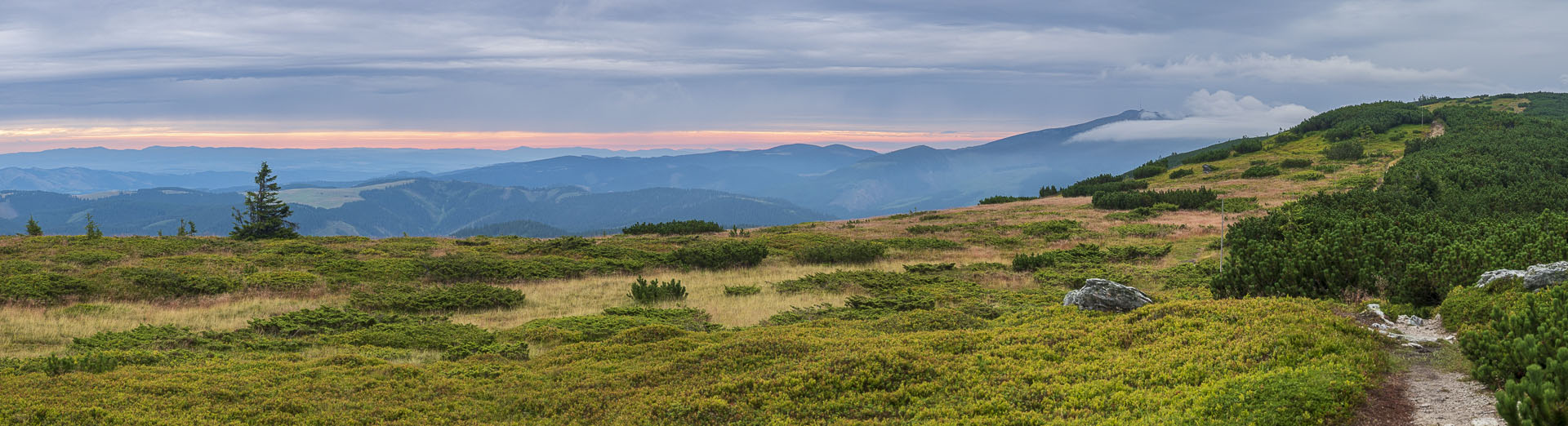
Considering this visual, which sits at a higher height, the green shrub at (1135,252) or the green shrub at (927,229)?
the green shrub at (927,229)

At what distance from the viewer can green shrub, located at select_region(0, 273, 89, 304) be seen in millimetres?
20172

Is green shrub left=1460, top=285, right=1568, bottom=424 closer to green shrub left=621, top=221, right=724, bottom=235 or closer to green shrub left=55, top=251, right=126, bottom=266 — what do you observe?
green shrub left=55, top=251, right=126, bottom=266

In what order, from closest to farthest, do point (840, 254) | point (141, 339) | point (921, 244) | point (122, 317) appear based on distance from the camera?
point (141, 339)
point (122, 317)
point (840, 254)
point (921, 244)

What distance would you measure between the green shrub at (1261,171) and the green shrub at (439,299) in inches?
2474

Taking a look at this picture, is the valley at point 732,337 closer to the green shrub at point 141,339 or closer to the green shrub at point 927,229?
the green shrub at point 141,339

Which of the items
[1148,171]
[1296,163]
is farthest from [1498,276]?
[1148,171]

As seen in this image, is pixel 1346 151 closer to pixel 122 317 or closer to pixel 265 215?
pixel 122 317

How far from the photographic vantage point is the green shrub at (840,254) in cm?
3177

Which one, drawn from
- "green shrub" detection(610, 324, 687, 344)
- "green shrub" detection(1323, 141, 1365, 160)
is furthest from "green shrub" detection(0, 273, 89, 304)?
"green shrub" detection(1323, 141, 1365, 160)

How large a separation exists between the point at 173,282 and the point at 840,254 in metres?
22.0

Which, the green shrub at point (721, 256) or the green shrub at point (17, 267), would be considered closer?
the green shrub at point (17, 267)

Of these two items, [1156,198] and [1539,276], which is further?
[1156,198]

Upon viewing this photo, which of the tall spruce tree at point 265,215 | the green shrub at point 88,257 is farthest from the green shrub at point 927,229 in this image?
the tall spruce tree at point 265,215

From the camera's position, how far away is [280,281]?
80.3 feet
